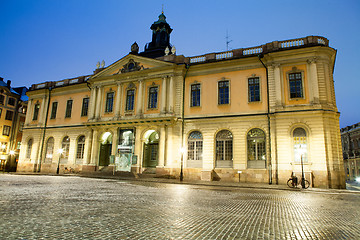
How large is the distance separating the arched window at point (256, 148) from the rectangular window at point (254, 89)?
114 inches

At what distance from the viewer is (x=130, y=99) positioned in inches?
1135

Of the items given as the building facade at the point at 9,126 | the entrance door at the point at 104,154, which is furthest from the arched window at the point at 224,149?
the building facade at the point at 9,126

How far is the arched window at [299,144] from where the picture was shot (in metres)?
20.8

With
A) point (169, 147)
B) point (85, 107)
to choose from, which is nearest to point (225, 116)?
point (169, 147)

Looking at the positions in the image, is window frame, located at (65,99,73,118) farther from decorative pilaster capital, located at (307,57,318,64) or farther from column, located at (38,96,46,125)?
decorative pilaster capital, located at (307,57,318,64)

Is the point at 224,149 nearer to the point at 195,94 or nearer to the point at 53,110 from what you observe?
the point at 195,94

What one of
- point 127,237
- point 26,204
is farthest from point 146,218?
point 26,204

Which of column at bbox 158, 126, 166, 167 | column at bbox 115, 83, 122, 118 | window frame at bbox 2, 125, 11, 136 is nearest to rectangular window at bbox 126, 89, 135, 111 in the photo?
column at bbox 115, 83, 122, 118

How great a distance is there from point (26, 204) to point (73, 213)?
2.34 metres

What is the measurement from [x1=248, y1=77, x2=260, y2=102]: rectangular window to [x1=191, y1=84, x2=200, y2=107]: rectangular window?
5107mm

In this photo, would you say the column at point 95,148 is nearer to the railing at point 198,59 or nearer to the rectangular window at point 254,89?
the railing at point 198,59

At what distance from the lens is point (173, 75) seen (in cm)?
2664

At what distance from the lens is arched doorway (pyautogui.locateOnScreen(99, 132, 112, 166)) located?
29997 mm

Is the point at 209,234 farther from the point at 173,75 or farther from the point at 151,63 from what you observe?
the point at 151,63
